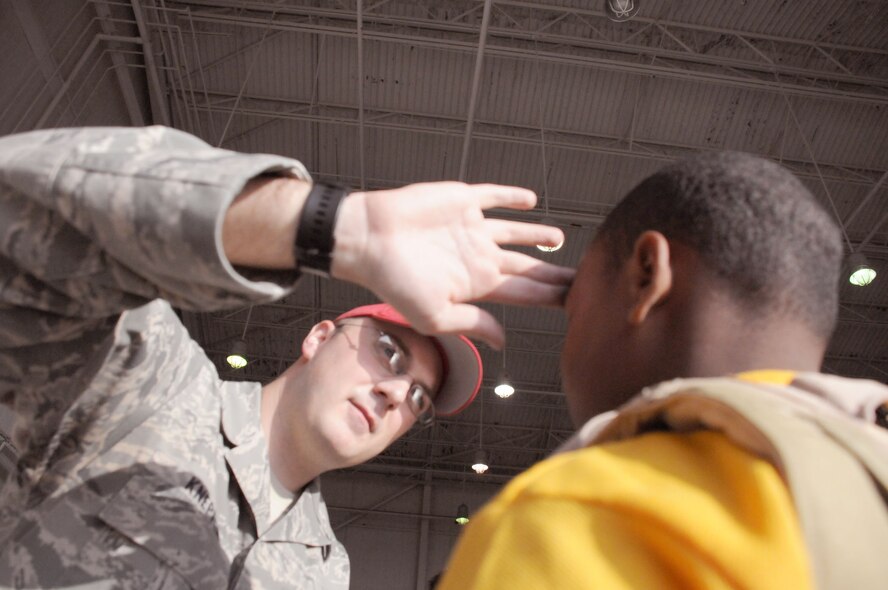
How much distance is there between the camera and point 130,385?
1832 mm

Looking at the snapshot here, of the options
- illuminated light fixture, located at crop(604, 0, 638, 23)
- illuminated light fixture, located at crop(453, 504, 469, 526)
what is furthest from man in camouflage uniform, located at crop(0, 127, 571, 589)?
illuminated light fixture, located at crop(453, 504, 469, 526)

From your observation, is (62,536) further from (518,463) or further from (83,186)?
(518,463)

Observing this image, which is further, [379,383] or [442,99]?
[442,99]

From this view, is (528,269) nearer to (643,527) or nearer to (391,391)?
(643,527)

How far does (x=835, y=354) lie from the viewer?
12531mm

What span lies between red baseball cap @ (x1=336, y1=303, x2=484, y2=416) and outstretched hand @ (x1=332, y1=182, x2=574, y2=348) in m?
1.07

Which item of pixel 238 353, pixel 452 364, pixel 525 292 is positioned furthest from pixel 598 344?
pixel 238 353

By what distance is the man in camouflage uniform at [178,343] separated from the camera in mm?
1333

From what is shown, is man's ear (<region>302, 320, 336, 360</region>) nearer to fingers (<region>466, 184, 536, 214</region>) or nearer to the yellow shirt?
fingers (<region>466, 184, 536, 214</region>)

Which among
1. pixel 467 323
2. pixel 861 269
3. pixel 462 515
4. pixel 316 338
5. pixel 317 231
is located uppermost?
pixel 317 231

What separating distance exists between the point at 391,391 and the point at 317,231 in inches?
48.5

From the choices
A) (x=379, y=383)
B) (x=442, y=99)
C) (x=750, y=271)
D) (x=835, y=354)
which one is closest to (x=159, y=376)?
(x=379, y=383)

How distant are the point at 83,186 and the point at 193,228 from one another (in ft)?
0.71

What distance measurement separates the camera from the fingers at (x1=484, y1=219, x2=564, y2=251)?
1652 millimetres
